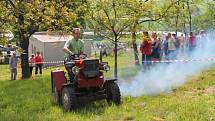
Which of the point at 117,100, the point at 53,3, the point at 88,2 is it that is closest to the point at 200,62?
the point at 88,2

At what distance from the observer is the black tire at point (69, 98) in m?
9.10

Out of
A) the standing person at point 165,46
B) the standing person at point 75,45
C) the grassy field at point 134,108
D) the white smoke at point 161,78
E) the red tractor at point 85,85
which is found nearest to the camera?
the grassy field at point 134,108

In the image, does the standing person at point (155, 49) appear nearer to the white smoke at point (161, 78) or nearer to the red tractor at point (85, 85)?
the white smoke at point (161, 78)

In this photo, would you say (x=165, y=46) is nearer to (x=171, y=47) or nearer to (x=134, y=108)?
(x=171, y=47)

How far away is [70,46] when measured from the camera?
32.7 ft

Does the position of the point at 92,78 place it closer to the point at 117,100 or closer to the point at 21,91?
the point at 117,100

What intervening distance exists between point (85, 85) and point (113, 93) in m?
0.75

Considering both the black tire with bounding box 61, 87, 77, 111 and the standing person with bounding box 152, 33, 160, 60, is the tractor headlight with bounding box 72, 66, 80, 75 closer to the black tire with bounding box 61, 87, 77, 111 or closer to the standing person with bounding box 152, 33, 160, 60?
the black tire with bounding box 61, 87, 77, 111

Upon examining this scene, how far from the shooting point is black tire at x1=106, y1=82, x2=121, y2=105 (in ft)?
31.4

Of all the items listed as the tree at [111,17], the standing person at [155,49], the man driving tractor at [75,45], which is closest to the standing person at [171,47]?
the standing person at [155,49]

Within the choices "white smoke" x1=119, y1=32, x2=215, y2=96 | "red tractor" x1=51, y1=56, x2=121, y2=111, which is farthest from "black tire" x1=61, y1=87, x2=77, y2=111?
"white smoke" x1=119, y1=32, x2=215, y2=96

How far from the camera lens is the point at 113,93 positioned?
31.3ft

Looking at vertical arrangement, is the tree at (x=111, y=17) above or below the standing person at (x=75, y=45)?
above

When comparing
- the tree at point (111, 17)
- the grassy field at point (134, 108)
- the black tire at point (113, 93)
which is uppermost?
the tree at point (111, 17)
